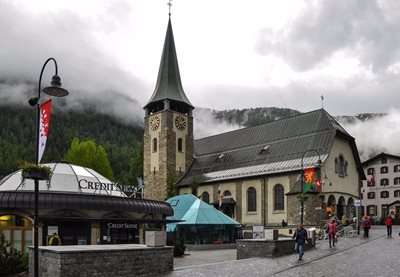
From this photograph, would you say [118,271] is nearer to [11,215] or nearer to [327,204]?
[11,215]

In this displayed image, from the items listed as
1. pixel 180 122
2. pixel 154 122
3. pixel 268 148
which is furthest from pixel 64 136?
pixel 268 148

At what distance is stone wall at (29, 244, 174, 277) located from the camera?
18266mm

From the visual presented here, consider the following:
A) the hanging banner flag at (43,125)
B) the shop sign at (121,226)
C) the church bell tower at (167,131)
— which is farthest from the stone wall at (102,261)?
the church bell tower at (167,131)

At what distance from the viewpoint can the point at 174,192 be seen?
71.7 m

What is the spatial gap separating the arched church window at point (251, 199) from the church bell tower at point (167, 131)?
14.7 meters

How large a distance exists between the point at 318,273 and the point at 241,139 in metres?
52.2

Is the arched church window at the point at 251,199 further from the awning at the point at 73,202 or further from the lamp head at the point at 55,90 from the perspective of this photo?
the lamp head at the point at 55,90

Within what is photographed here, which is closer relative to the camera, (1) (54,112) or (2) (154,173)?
(2) (154,173)

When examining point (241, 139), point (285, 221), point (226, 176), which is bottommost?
point (285, 221)

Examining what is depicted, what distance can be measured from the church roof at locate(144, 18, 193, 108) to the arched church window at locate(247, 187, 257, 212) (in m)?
20.8

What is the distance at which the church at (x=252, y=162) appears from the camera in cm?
5472

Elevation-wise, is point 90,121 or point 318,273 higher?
point 90,121

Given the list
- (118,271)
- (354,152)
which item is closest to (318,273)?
(118,271)

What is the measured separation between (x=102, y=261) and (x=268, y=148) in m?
46.6
